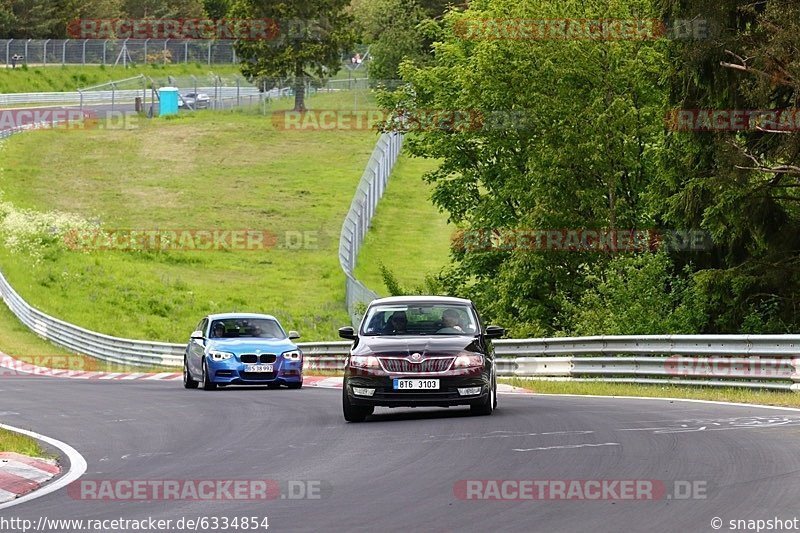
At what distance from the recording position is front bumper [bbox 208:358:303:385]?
26438mm

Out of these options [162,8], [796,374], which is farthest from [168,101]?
[796,374]

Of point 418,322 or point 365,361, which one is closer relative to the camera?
point 365,361

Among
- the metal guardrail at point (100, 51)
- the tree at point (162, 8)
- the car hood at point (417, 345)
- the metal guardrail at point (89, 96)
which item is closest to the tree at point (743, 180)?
the car hood at point (417, 345)

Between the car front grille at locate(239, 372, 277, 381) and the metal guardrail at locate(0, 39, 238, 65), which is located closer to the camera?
the car front grille at locate(239, 372, 277, 381)

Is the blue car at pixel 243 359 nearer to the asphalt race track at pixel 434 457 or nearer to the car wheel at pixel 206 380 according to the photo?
the car wheel at pixel 206 380

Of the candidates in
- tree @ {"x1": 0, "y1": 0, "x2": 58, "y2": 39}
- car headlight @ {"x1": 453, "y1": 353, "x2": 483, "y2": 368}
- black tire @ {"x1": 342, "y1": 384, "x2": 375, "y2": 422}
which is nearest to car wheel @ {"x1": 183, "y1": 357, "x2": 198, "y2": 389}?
black tire @ {"x1": 342, "y1": 384, "x2": 375, "y2": 422}

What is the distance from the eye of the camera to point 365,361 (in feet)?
58.1

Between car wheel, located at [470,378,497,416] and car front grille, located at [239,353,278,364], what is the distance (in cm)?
887

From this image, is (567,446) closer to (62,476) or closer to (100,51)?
(62,476)

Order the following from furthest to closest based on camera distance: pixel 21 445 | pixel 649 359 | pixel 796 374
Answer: pixel 649 359 < pixel 796 374 < pixel 21 445

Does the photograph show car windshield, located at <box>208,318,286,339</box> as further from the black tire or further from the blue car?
the black tire

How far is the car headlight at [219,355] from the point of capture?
86.9ft

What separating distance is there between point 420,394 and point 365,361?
0.80 meters

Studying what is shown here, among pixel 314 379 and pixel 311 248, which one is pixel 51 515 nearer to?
pixel 314 379
